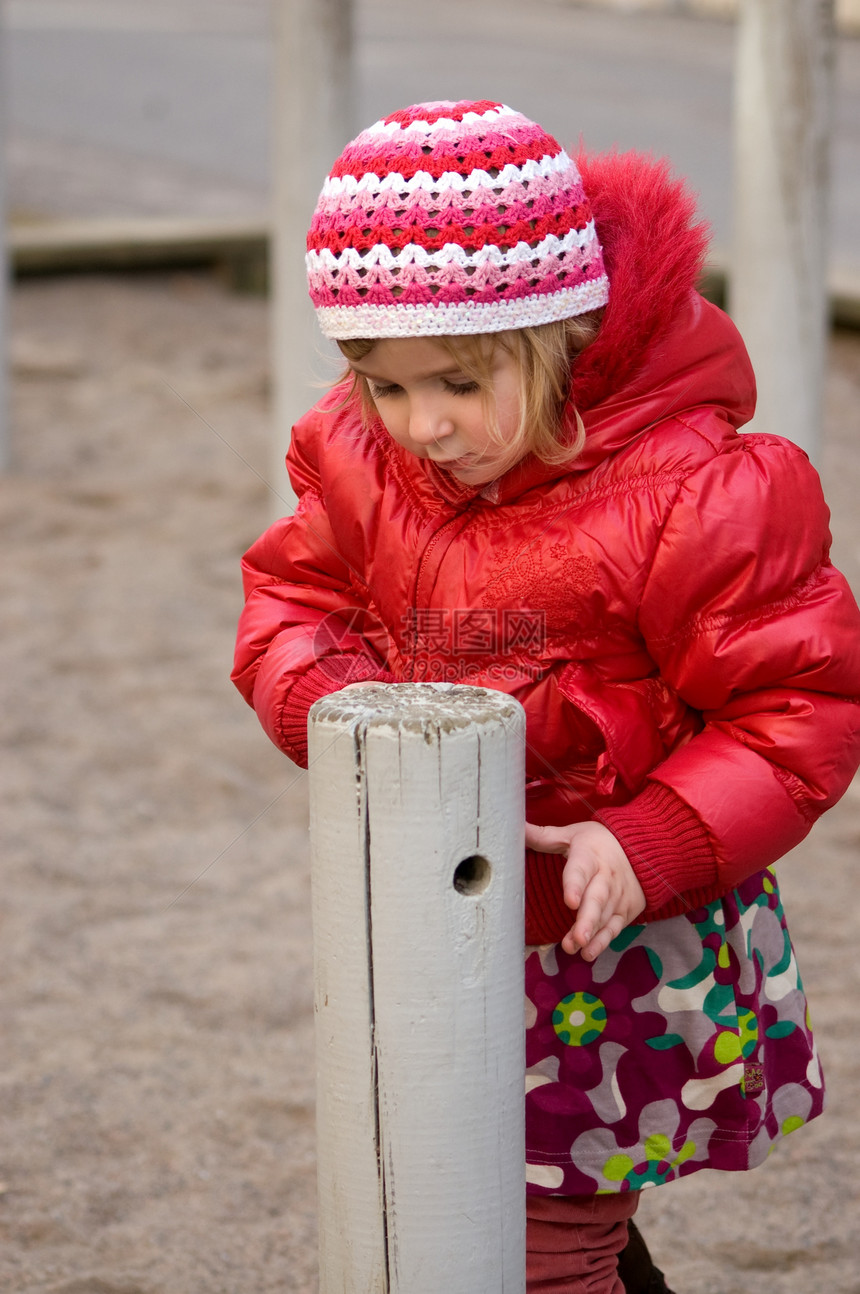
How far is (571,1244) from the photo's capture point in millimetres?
1566

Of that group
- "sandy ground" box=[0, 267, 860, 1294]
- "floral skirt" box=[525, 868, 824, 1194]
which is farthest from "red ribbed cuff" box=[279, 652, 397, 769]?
"sandy ground" box=[0, 267, 860, 1294]

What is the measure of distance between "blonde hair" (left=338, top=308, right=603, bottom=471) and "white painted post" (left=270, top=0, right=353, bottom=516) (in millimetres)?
2431

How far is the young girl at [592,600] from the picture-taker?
1331mm

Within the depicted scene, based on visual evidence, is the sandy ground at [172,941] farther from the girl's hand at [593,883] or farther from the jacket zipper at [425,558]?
the jacket zipper at [425,558]

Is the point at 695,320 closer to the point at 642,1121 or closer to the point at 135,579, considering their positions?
the point at 642,1121

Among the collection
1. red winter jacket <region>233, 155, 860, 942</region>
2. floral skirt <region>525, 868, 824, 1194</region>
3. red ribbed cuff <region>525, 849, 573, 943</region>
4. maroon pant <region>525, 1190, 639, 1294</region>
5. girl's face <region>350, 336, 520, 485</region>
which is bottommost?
maroon pant <region>525, 1190, 639, 1294</region>

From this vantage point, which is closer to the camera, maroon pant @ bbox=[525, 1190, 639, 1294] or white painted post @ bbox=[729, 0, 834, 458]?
maroon pant @ bbox=[525, 1190, 639, 1294]

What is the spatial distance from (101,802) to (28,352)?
327 centimetres

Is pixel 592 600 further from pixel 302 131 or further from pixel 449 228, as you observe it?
pixel 302 131

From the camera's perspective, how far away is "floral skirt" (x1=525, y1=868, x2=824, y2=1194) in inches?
59.9

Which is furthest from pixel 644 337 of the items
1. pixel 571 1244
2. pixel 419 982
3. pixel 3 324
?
pixel 3 324

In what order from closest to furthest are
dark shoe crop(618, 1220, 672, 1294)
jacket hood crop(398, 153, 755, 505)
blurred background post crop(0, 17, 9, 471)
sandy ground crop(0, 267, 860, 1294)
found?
jacket hood crop(398, 153, 755, 505) → dark shoe crop(618, 1220, 672, 1294) → sandy ground crop(0, 267, 860, 1294) → blurred background post crop(0, 17, 9, 471)

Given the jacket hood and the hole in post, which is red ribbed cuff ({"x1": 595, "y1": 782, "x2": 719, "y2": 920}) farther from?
the jacket hood

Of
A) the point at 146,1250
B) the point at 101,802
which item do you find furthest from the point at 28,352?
the point at 146,1250
